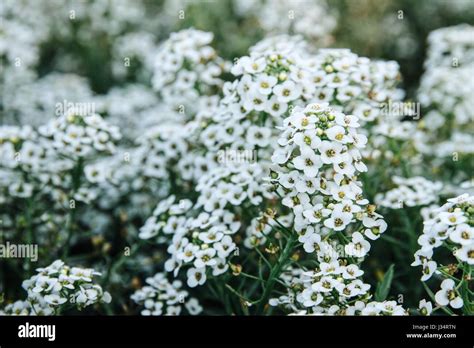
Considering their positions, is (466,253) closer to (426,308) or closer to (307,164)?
(426,308)

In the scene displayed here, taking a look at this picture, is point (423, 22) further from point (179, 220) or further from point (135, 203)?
point (179, 220)

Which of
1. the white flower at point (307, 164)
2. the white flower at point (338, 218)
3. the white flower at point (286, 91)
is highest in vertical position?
the white flower at point (286, 91)

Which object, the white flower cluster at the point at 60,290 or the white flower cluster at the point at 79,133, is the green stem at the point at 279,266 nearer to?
the white flower cluster at the point at 60,290

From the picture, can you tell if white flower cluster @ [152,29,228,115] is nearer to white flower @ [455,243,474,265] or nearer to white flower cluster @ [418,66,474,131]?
white flower cluster @ [418,66,474,131]

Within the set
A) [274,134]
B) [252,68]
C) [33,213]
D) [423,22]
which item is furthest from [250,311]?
[423,22]

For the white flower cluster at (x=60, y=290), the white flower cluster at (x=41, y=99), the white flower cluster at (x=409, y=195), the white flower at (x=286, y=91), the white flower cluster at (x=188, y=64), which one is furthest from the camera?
the white flower cluster at (x=41, y=99)

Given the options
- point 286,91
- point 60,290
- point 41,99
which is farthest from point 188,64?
point 60,290

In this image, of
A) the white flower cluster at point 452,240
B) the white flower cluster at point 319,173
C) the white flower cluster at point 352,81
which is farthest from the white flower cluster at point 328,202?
Answer: the white flower cluster at point 352,81
